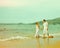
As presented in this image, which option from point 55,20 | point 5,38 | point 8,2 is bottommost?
point 5,38

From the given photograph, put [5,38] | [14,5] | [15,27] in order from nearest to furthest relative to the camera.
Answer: [5,38], [14,5], [15,27]

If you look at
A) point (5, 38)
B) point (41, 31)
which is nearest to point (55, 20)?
point (41, 31)

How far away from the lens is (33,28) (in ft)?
34.9

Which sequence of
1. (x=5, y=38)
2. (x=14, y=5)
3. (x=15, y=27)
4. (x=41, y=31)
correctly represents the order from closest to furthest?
1. (x=5, y=38)
2. (x=14, y=5)
3. (x=41, y=31)
4. (x=15, y=27)

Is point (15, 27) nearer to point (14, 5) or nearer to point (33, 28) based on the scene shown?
point (33, 28)

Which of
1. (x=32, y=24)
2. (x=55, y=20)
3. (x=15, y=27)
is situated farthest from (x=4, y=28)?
(x=55, y=20)

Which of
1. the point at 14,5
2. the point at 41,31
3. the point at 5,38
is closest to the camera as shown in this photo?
the point at 5,38

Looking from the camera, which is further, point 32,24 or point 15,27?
point 15,27

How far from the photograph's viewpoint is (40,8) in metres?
9.70

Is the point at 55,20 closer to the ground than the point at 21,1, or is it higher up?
closer to the ground

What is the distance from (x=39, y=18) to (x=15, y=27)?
177 centimetres

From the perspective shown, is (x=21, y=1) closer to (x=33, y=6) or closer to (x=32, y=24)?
(x=33, y=6)

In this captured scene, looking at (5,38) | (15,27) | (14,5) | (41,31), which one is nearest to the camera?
(5,38)

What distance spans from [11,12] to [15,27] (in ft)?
5.41
